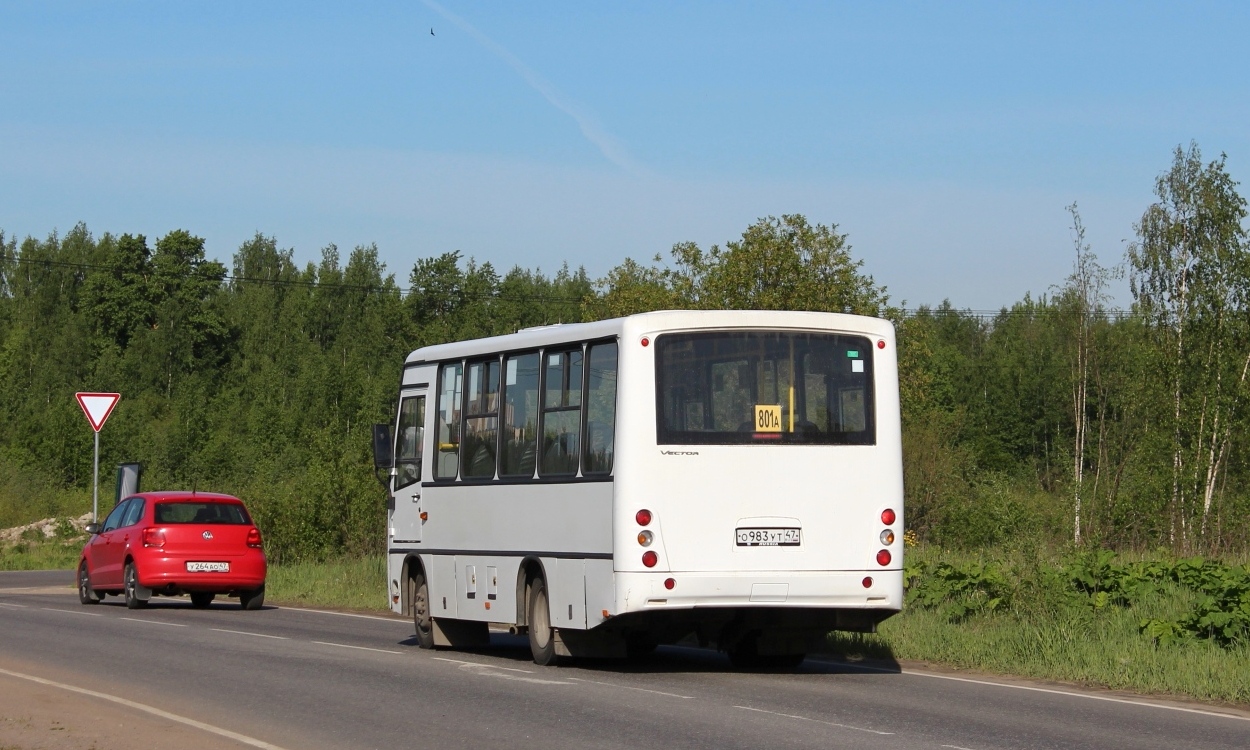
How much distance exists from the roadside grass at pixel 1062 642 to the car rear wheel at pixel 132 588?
11994 mm

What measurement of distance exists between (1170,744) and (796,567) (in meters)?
4.55

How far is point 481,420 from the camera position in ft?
56.7

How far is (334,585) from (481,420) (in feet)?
44.6

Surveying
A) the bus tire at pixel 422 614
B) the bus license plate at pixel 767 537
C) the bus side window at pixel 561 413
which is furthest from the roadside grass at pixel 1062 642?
the bus tire at pixel 422 614

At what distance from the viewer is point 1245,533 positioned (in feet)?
111

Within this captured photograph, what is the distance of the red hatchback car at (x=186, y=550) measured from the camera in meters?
25.6

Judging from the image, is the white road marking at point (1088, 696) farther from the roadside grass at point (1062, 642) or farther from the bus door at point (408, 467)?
the bus door at point (408, 467)

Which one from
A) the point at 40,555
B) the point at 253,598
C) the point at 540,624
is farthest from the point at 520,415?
the point at 40,555

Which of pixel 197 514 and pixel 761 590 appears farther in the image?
pixel 197 514

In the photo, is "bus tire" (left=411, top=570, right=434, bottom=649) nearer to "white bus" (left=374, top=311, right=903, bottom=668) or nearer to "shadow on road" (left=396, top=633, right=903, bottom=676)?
"shadow on road" (left=396, top=633, right=903, bottom=676)

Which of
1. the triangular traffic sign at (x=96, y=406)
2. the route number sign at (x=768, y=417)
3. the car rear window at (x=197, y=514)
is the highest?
the triangular traffic sign at (x=96, y=406)

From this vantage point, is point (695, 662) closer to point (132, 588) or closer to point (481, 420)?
point (481, 420)

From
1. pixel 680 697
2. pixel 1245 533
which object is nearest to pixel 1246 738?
pixel 680 697

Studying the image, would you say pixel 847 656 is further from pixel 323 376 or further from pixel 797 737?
pixel 323 376
